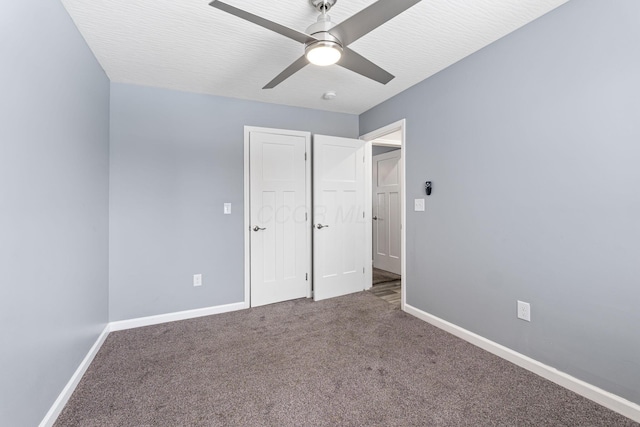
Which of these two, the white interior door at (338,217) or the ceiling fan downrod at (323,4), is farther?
the white interior door at (338,217)

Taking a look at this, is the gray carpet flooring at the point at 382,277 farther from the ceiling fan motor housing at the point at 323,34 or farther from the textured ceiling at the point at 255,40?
the ceiling fan motor housing at the point at 323,34

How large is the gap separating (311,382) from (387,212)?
3559mm

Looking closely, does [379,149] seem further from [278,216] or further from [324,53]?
[324,53]

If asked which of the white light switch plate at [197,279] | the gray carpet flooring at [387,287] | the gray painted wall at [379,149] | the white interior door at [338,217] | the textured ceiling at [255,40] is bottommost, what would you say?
the gray carpet flooring at [387,287]

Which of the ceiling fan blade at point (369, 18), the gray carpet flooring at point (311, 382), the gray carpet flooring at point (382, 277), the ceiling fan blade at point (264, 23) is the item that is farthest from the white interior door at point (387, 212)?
the ceiling fan blade at point (264, 23)

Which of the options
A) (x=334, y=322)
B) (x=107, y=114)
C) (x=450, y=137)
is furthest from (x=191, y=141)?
(x=450, y=137)

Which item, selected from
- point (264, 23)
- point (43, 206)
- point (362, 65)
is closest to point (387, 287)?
point (362, 65)

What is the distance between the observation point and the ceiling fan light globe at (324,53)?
1560mm

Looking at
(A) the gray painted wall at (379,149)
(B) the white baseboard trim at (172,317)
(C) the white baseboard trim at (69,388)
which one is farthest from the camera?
(A) the gray painted wall at (379,149)

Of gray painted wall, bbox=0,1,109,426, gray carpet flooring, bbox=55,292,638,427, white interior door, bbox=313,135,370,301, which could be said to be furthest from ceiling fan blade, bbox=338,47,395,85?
gray carpet flooring, bbox=55,292,638,427

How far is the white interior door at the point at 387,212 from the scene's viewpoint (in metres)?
4.79

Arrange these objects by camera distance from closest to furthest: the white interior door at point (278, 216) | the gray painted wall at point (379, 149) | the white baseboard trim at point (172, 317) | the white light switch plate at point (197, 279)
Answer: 1. the white baseboard trim at point (172, 317)
2. the white light switch plate at point (197, 279)
3. the white interior door at point (278, 216)
4. the gray painted wall at point (379, 149)

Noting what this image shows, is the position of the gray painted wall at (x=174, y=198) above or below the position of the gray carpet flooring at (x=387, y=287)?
above

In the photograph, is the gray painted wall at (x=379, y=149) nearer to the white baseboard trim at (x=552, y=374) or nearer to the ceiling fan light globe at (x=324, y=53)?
the white baseboard trim at (x=552, y=374)
